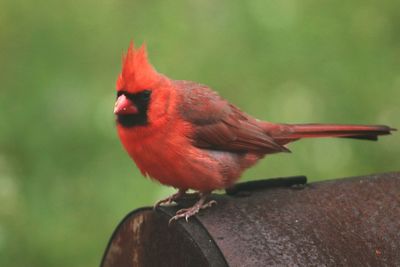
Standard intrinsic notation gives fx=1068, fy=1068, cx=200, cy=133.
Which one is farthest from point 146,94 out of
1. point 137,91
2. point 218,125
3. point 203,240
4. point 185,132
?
point 203,240

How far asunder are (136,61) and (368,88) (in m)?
2.98

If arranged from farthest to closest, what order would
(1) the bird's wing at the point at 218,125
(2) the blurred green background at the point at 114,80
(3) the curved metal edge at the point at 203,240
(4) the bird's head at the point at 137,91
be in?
1. (2) the blurred green background at the point at 114,80
2. (1) the bird's wing at the point at 218,125
3. (4) the bird's head at the point at 137,91
4. (3) the curved metal edge at the point at 203,240

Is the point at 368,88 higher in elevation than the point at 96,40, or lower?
lower

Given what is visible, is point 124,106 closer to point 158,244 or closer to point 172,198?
point 172,198

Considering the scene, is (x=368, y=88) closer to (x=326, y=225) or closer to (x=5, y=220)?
(x=5, y=220)

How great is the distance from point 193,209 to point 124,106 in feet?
1.76

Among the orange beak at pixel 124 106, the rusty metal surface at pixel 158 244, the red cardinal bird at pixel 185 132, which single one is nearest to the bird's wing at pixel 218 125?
the red cardinal bird at pixel 185 132

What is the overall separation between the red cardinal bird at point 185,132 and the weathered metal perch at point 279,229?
0.59ft

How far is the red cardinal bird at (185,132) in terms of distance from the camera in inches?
168

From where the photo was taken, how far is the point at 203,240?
3.67 metres

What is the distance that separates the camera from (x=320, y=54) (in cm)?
709

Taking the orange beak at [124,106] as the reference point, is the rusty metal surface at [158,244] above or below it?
below

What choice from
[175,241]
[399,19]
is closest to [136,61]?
[175,241]

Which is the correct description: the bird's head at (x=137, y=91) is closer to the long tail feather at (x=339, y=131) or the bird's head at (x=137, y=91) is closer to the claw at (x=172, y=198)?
the claw at (x=172, y=198)
